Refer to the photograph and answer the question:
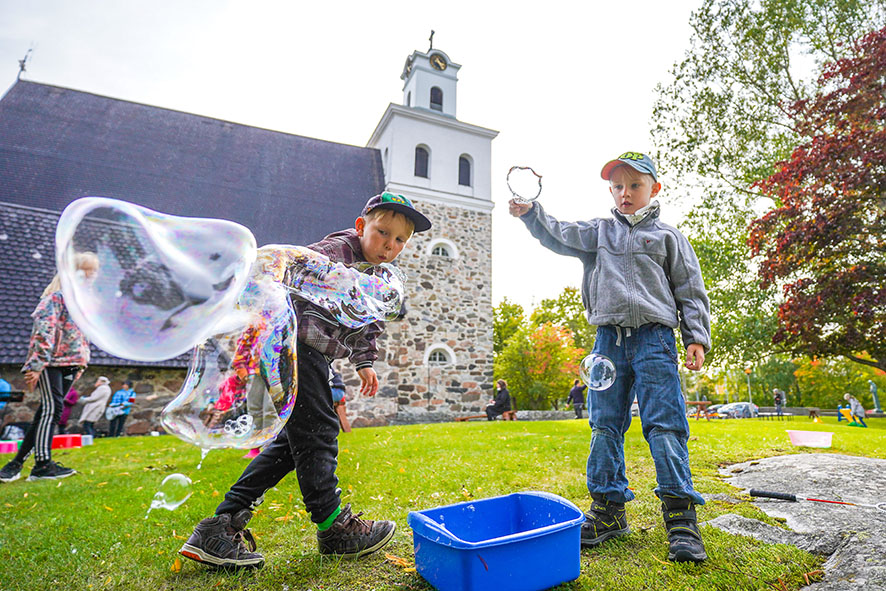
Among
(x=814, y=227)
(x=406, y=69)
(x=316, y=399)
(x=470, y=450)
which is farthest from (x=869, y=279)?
(x=406, y=69)

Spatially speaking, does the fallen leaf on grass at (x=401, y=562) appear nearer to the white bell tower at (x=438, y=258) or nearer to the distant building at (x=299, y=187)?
the distant building at (x=299, y=187)

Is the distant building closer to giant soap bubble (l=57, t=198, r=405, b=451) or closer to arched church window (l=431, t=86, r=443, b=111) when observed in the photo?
arched church window (l=431, t=86, r=443, b=111)

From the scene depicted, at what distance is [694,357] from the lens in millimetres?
2312

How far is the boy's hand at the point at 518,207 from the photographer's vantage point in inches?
99.9

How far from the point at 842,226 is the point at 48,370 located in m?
11.4

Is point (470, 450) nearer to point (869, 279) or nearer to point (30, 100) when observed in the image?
point (869, 279)

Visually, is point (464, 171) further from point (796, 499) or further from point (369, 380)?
point (369, 380)

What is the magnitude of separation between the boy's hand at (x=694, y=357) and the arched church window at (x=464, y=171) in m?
14.3

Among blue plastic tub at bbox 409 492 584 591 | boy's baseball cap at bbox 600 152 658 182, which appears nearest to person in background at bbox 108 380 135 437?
blue plastic tub at bbox 409 492 584 591

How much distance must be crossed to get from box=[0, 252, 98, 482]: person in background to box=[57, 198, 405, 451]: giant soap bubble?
310 cm

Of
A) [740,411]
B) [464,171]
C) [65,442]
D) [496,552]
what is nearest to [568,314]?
[740,411]

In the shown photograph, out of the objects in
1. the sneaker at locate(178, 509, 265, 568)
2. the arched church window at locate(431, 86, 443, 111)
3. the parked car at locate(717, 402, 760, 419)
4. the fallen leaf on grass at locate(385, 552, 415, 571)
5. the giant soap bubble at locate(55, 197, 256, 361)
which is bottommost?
the parked car at locate(717, 402, 760, 419)

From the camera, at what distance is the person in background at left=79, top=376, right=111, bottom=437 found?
362 inches

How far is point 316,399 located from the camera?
2047 mm
